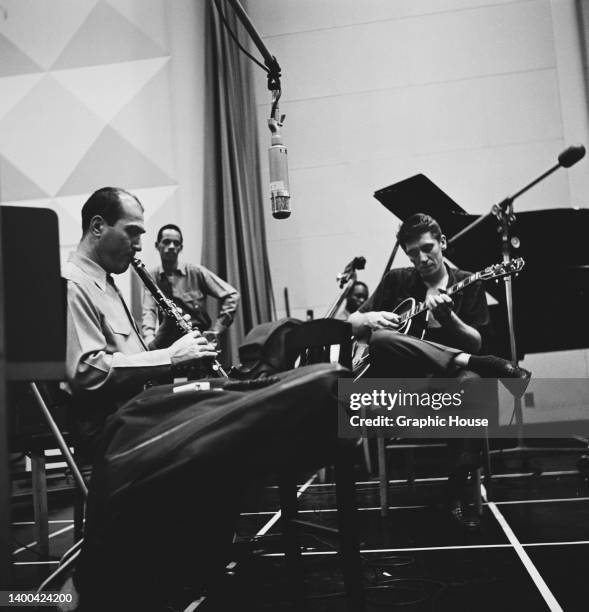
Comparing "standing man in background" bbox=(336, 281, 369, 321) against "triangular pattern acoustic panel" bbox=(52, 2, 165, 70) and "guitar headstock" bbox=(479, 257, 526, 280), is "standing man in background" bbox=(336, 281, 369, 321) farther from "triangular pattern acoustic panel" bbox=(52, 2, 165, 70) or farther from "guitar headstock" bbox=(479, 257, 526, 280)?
"triangular pattern acoustic panel" bbox=(52, 2, 165, 70)

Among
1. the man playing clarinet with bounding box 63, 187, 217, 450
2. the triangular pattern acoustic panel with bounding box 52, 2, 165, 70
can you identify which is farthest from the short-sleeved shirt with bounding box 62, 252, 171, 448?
the triangular pattern acoustic panel with bounding box 52, 2, 165, 70

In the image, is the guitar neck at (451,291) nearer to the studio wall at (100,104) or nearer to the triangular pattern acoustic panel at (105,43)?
the studio wall at (100,104)

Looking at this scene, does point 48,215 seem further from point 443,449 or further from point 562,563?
point 443,449

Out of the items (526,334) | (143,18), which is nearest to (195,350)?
(526,334)

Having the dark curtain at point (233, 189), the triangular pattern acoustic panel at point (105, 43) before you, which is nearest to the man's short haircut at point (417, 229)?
the dark curtain at point (233, 189)

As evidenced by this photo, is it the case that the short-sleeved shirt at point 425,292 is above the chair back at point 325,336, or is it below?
above

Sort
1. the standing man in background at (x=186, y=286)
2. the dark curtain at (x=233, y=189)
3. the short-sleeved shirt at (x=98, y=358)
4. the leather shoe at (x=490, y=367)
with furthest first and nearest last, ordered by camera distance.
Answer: the dark curtain at (x=233, y=189)
the standing man in background at (x=186, y=286)
the leather shoe at (x=490, y=367)
the short-sleeved shirt at (x=98, y=358)

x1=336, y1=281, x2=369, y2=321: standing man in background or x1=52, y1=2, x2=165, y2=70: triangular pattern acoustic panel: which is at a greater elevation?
x1=52, y1=2, x2=165, y2=70: triangular pattern acoustic panel

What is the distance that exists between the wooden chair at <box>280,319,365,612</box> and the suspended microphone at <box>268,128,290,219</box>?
0.33 m

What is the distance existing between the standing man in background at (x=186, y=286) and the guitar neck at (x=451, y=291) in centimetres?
180

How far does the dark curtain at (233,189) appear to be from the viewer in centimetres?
488

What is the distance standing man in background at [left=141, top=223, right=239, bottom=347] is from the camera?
4.44 metres

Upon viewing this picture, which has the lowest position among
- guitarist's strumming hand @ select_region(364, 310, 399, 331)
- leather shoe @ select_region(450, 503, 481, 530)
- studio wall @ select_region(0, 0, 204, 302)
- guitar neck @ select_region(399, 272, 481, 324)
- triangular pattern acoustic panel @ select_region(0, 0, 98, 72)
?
leather shoe @ select_region(450, 503, 481, 530)

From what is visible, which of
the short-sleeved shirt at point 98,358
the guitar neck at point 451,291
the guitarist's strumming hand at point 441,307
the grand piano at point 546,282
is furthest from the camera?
the grand piano at point 546,282
